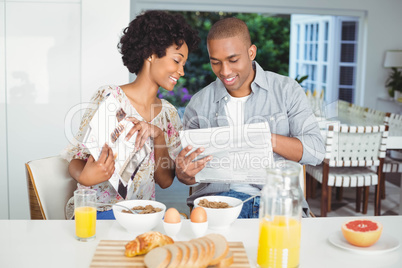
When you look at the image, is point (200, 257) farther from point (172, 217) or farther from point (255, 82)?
point (255, 82)

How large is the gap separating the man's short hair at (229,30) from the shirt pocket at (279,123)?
35 centimetres

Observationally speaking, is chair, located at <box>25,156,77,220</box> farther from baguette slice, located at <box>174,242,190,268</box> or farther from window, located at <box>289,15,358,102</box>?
window, located at <box>289,15,358,102</box>

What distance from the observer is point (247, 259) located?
117 cm

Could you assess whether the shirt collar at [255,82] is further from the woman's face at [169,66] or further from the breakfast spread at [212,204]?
the breakfast spread at [212,204]

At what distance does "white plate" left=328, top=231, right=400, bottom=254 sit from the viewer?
1221mm

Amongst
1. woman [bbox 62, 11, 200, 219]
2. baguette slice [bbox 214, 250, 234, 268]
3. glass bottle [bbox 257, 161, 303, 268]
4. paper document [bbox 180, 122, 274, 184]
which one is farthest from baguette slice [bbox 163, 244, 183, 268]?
woman [bbox 62, 11, 200, 219]

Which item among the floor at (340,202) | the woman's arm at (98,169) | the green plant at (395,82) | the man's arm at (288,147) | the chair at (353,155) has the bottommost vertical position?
the floor at (340,202)

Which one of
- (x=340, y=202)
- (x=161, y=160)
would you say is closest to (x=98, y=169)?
(x=161, y=160)

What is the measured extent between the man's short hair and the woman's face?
15 cm

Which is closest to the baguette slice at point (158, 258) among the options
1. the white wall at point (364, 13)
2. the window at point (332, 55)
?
the white wall at point (364, 13)

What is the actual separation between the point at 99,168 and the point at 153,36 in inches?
24.5

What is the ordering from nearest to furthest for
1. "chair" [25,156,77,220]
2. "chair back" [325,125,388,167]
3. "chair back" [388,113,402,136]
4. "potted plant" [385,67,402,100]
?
"chair" [25,156,77,220], "chair back" [325,125,388,167], "chair back" [388,113,402,136], "potted plant" [385,67,402,100]

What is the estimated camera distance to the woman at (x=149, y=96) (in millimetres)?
1846

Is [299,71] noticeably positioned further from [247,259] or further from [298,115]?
[247,259]
